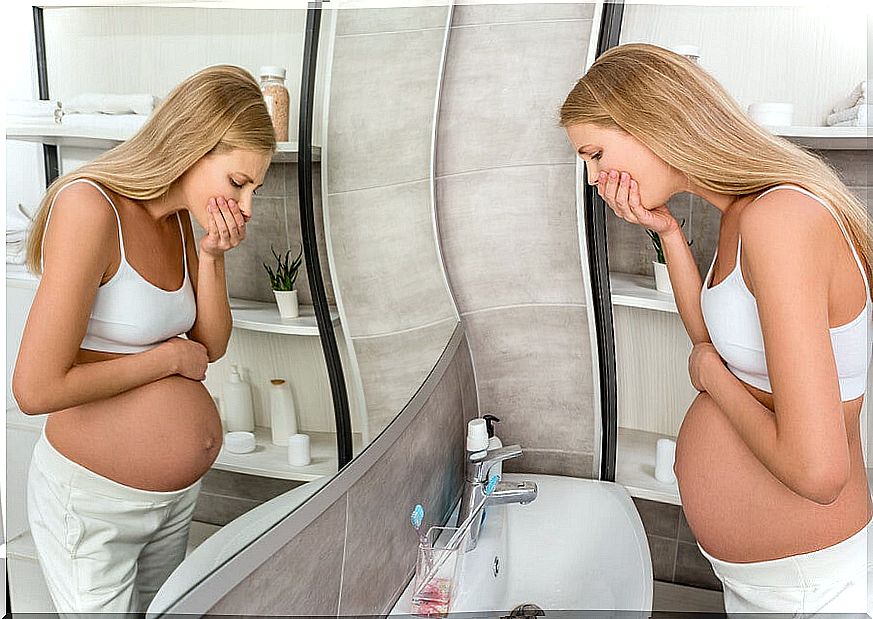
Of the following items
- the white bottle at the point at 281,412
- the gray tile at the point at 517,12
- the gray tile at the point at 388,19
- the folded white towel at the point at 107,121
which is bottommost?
the white bottle at the point at 281,412

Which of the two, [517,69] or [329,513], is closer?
[329,513]

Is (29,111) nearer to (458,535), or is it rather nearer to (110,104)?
(110,104)

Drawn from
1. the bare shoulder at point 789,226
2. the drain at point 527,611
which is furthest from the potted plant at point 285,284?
the drain at point 527,611

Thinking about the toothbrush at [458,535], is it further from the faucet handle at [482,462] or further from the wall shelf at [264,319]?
the wall shelf at [264,319]

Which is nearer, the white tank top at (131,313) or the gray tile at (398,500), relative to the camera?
the white tank top at (131,313)

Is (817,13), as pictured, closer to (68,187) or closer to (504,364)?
(504,364)

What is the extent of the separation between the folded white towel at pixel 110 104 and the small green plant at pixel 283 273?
0.61 ft

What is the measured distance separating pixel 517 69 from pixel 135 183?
1.29 meters

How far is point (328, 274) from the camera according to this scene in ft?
2.93

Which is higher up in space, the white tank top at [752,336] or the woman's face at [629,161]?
the woman's face at [629,161]

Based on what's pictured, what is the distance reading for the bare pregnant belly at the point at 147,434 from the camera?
0.55m

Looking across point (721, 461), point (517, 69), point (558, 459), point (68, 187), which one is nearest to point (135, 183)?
point (68, 187)

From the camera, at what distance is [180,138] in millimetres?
589

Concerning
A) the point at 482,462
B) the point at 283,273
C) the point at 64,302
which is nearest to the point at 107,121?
the point at 64,302
